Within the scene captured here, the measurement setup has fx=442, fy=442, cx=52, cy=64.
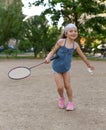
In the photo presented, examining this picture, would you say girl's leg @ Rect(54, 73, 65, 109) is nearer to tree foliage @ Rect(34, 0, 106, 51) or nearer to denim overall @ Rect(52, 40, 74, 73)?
denim overall @ Rect(52, 40, 74, 73)

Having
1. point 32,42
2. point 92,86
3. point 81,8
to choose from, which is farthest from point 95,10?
point 92,86

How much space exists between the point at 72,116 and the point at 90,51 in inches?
1361

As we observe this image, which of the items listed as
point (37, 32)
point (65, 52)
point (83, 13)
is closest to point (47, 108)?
point (65, 52)

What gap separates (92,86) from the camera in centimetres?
1247

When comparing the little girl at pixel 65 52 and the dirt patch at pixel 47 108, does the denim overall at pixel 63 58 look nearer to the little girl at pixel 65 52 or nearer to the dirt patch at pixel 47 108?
the little girl at pixel 65 52

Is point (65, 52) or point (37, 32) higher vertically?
point (65, 52)

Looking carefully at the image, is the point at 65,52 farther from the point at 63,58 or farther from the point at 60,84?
the point at 60,84

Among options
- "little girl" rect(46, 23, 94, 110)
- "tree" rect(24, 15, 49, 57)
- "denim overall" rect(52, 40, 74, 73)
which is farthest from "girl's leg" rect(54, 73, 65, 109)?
"tree" rect(24, 15, 49, 57)

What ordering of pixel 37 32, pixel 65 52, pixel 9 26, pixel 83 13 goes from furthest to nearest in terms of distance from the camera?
pixel 83 13
pixel 9 26
pixel 37 32
pixel 65 52

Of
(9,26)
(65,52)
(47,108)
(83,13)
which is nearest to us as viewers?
(65,52)

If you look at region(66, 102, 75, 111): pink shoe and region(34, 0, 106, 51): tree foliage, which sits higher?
region(66, 102, 75, 111): pink shoe

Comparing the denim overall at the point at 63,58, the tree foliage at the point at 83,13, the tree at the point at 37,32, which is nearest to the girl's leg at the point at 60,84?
the denim overall at the point at 63,58

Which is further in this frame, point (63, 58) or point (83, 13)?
point (83, 13)

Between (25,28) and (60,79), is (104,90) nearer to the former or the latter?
(60,79)
